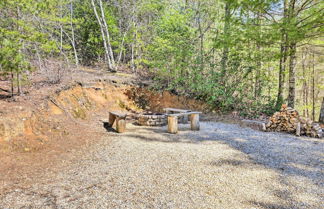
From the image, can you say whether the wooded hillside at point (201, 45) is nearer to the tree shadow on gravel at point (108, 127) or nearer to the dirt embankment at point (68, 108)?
the dirt embankment at point (68, 108)

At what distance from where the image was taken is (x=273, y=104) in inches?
332

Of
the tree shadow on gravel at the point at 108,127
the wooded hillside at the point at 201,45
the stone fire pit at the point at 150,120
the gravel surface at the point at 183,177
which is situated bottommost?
the gravel surface at the point at 183,177

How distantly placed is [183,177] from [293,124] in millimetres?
4882

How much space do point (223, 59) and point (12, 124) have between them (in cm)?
844

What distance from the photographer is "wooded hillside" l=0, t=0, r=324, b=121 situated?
5641mm

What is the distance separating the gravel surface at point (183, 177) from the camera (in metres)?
2.40

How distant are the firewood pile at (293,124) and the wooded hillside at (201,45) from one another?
188cm

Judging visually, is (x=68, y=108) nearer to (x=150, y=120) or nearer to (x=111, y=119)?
(x=111, y=119)

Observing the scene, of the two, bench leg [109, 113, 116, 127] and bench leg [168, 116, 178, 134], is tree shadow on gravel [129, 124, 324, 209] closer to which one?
bench leg [168, 116, 178, 134]

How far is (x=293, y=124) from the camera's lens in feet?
→ 19.6

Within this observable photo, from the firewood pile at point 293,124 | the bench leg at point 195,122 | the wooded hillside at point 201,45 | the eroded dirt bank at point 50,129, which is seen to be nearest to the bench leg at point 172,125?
the bench leg at point 195,122

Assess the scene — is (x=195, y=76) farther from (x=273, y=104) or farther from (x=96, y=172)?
(x=96, y=172)

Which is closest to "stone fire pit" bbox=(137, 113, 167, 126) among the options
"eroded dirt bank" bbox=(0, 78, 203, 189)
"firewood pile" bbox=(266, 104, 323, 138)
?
"eroded dirt bank" bbox=(0, 78, 203, 189)

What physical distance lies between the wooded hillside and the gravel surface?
11.0 ft
